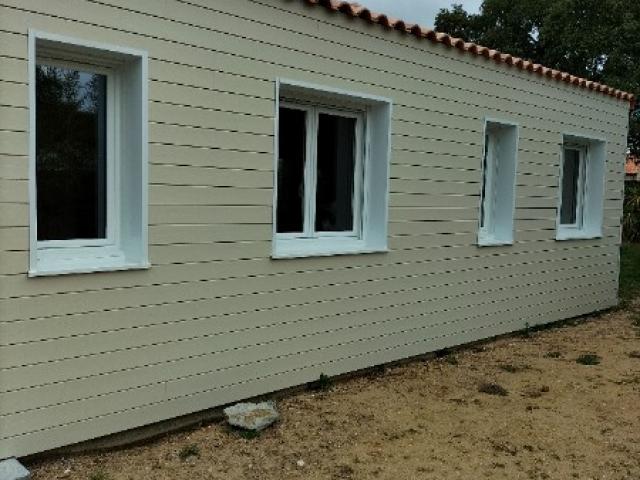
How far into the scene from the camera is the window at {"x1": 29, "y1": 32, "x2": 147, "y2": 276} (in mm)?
4020

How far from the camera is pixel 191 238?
15.2ft

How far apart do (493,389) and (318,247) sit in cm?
208

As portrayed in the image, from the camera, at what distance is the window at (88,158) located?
4020mm

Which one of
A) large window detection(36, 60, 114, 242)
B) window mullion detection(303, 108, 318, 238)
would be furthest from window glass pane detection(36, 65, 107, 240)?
window mullion detection(303, 108, 318, 238)

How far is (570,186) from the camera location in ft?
31.2

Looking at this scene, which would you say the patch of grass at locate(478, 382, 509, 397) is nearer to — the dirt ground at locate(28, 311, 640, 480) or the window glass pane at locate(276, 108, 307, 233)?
the dirt ground at locate(28, 311, 640, 480)

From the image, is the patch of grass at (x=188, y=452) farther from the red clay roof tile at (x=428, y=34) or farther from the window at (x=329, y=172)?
the red clay roof tile at (x=428, y=34)

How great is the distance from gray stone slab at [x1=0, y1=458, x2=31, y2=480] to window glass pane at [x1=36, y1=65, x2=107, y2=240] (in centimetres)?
133

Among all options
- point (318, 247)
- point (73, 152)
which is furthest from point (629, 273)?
point (73, 152)

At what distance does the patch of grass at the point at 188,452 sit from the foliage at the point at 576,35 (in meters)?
16.2

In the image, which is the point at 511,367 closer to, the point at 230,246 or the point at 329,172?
the point at 329,172

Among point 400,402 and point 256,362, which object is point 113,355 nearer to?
point 256,362

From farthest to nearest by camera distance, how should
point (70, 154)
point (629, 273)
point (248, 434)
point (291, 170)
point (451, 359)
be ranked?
1. point (629, 273)
2. point (451, 359)
3. point (291, 170)
4. point (248, 434)
5. point (70, 154)

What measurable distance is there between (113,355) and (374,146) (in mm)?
3120
